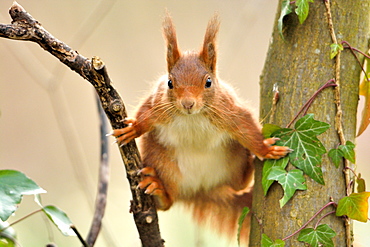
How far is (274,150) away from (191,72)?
39cm

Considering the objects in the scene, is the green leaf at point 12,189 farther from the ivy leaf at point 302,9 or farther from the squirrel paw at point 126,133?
the ivy leaf at point 302,9

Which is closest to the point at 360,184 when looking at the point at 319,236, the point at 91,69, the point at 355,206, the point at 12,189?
the point at 355,206

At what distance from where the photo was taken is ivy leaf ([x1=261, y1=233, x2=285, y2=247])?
4.60ft

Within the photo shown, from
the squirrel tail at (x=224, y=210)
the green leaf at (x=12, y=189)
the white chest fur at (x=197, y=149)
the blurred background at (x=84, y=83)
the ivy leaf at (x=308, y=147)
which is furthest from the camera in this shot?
the blurred background at (x=84, y=83)

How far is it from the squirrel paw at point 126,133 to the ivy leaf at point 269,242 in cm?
51

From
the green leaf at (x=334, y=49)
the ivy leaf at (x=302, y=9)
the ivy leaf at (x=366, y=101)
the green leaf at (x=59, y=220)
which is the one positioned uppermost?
the ivy leaf at (x=302, y=9)

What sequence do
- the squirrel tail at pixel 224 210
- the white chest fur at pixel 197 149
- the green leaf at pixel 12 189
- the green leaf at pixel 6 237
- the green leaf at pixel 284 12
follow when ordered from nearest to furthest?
the green leaf at pixel 12 189
the green leaf at pixel 6 237
the green leaf at pixel 284 12
the white chest fur at pixel 197 149
the squirrel tail at pixel 224 210

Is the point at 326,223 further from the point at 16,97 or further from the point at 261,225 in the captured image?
the point at 16,97

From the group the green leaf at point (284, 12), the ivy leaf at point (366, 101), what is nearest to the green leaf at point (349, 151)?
the ivy leaf at point (366, 101)

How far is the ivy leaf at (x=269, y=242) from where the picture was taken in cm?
140

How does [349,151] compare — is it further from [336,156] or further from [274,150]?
[274,150]

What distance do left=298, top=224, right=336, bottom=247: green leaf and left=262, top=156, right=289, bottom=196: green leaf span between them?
7.1 inches

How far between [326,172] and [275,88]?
0.32 metres

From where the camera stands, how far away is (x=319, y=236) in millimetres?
1400
